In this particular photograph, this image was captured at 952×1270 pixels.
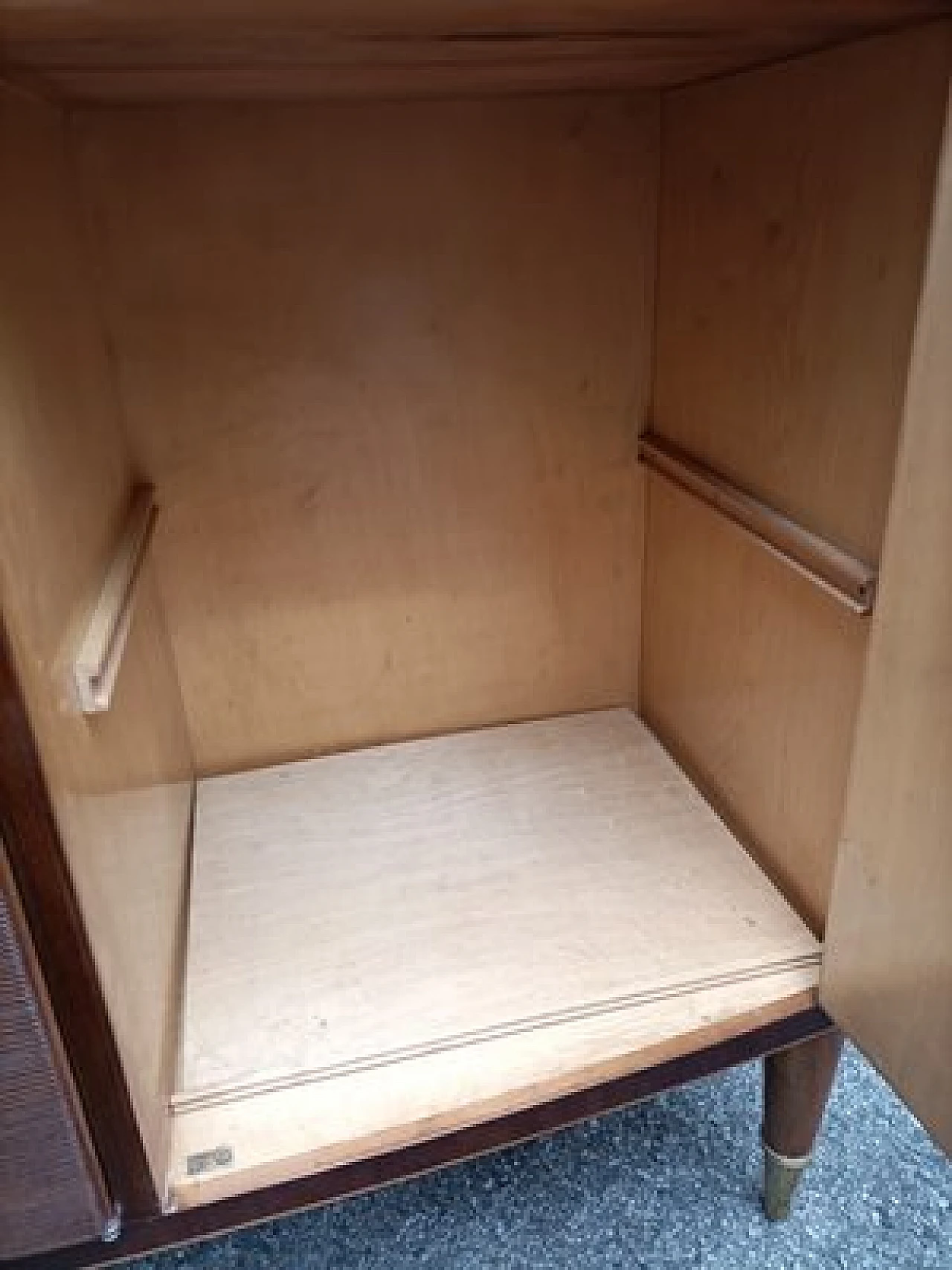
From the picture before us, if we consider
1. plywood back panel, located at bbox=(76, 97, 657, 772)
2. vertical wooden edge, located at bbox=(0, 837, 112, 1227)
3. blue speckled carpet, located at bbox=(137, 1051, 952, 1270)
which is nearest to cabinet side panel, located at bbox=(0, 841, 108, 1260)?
vertical wooden edge, located at bbox=(0, 837, 112, 1227)

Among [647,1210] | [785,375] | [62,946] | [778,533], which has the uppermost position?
[785,375]

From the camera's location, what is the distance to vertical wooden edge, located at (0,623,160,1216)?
482 mm

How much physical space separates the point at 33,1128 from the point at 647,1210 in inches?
25.8

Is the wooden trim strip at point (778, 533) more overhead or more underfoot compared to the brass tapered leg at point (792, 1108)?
more overhead

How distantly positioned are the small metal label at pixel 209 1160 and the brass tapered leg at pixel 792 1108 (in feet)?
1.48

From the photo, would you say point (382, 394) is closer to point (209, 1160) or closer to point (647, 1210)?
point (209, 1160)

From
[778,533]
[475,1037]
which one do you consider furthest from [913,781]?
[475,1037]


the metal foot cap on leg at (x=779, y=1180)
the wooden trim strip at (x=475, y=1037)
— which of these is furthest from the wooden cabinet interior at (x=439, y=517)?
the metal foot cap on leg at (x=779, y=1180)

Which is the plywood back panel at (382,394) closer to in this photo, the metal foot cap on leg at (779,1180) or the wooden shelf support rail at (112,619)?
the wooden shelf support rail at (112,619)

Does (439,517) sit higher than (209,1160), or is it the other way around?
(439,517)

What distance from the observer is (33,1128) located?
552 mm

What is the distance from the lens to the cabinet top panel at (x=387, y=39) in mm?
473

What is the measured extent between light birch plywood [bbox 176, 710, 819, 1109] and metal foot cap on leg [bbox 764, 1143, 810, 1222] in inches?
9.5

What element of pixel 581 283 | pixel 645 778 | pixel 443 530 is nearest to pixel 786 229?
pixel 581 283
